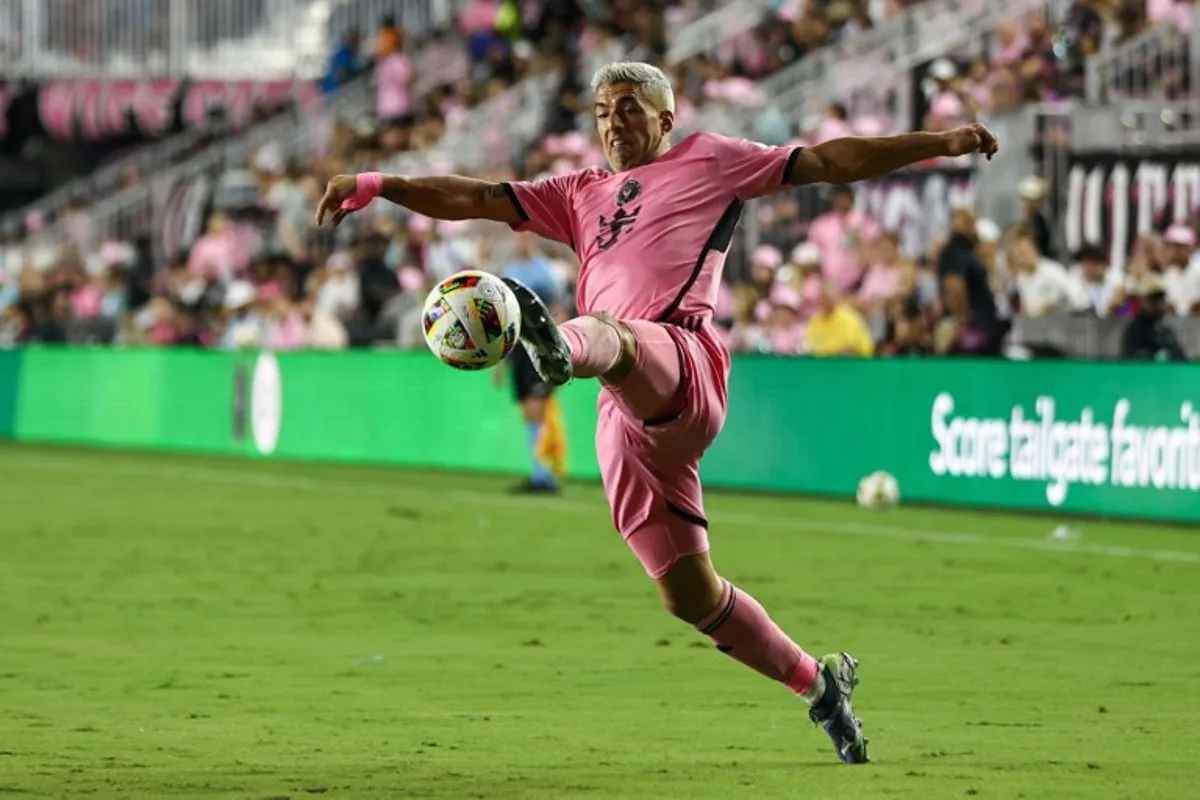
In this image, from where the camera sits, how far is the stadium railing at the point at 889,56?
90.8ft

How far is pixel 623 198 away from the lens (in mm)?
8539

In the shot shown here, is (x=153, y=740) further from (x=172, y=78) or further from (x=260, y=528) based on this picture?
(x=172, y=78)

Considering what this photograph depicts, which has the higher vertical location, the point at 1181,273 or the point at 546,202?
the point at 1181,273

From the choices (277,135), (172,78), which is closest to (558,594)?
(277,135)

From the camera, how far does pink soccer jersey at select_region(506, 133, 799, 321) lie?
833 centimetres

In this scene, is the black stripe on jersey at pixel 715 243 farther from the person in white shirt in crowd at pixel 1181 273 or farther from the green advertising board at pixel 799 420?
the person in white shirt in crowd at pixel 1181 273

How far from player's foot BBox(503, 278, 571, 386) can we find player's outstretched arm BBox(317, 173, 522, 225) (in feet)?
4.08

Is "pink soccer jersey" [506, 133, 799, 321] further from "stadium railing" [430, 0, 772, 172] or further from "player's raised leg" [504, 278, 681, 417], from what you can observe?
"stadium railing" [430, 0, 772, 172]

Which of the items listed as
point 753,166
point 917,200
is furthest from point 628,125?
point 917,200

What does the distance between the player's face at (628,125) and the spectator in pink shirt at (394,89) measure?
31124mm

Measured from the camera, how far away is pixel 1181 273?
20516 millimetres

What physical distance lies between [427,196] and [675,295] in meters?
1.01

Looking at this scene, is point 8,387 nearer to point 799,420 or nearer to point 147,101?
point 147,101

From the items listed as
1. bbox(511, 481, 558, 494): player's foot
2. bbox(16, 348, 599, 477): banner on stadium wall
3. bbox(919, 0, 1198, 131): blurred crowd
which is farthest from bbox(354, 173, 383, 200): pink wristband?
bbox(919, 0, 1198, 131): blurred crowd
